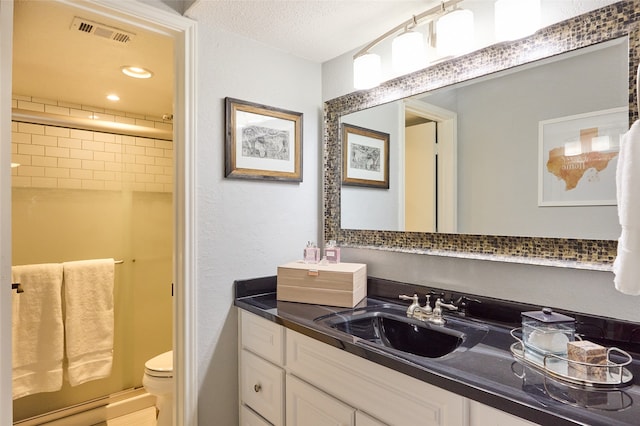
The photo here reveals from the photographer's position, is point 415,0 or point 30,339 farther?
point 30,339

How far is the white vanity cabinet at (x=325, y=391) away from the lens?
890 millimetres

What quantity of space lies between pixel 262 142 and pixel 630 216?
1.44m

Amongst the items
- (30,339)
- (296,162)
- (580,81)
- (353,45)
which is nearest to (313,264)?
(296,162)

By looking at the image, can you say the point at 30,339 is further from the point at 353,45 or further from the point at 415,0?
the point at 415,0

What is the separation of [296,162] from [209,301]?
0.81m

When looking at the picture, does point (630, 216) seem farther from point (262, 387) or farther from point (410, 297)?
point (262, 387)

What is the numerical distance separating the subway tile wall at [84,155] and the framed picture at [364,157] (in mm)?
1755

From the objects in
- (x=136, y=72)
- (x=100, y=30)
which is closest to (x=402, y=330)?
(x=100, y=30)

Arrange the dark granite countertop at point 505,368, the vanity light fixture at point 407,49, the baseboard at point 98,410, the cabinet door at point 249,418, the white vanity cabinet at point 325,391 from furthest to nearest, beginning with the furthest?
the baseboard at point 98,410 → the cabinet door at point 249,418 → the vanity light fixture at point 407,49 → the white vanity cabinet at point 325,391 → the dark granite countertop at point 505,368

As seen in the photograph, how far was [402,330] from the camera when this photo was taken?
1.38 meters

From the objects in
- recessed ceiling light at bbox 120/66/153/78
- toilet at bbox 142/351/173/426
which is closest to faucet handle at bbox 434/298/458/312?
toilet at bbox 142/351/173/426

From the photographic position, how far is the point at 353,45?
179cm

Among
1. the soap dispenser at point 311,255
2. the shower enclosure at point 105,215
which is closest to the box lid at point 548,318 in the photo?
the soap dispenser at point 311,255

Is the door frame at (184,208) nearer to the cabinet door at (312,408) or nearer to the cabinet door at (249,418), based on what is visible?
the cabinet door at (249,418)
